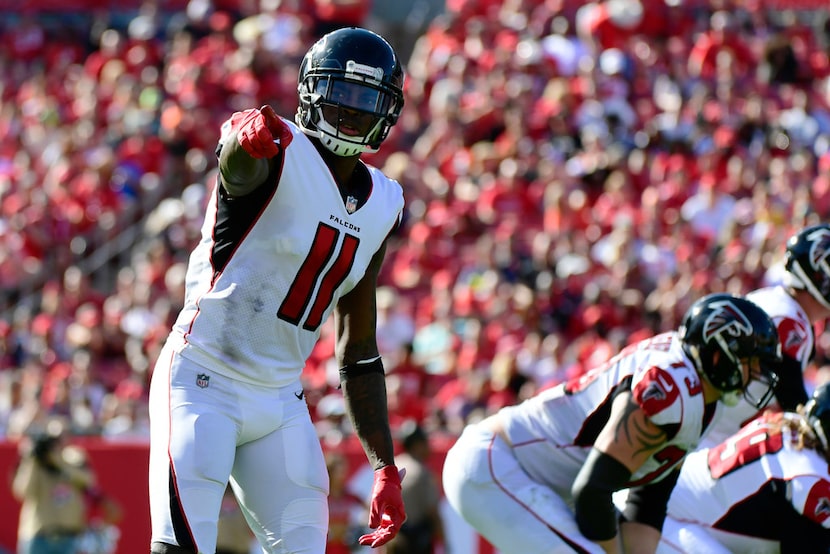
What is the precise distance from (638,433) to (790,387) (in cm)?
143

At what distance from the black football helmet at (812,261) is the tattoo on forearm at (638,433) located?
1.65 meters

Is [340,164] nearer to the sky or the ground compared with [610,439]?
nearer to the sky

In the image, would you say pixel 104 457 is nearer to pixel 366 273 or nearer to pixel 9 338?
pixel 9 338

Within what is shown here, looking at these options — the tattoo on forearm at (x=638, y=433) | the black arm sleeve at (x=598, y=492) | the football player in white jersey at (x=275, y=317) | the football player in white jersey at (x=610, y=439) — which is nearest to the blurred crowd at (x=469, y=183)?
the football player in white jersey at (x=610, y=439)

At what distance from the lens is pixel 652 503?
564 centimetres

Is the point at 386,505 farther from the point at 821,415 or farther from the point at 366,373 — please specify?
the point at 821,415

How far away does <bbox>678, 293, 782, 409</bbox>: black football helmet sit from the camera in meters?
5.32

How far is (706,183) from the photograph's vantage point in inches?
486

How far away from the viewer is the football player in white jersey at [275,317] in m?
4.45

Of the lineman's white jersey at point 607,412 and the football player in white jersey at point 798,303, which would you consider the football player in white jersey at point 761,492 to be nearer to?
the lineman's white jersey at point 607,412

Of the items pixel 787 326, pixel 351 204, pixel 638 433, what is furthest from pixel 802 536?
pixel 351 204

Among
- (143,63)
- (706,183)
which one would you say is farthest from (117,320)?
(706,183)

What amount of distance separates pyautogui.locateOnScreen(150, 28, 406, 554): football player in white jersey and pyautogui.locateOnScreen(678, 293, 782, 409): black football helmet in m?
1.31

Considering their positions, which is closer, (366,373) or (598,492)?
(366,373)
